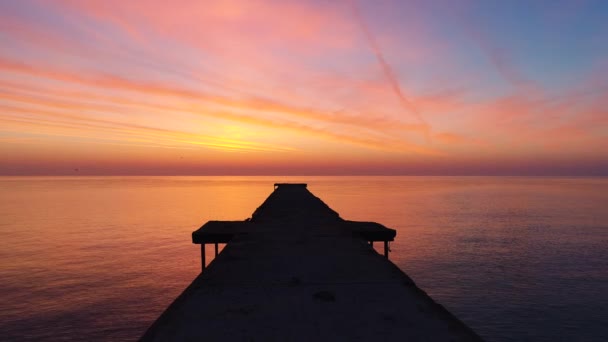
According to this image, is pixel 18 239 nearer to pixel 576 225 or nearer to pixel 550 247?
pixel 550 247

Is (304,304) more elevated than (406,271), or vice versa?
(304,304)

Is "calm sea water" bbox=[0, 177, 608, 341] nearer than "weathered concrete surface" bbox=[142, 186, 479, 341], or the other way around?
"weathered concrete surface" bbox=[142, 186, 479, 341]

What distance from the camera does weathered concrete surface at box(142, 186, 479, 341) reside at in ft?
11.6

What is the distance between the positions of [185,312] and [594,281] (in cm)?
2707

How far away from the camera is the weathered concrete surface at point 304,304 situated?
3.52 metres

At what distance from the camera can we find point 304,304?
4348 mm

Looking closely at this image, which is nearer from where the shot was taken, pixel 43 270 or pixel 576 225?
pixel 43 270

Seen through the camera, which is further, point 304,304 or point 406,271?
point 406,271

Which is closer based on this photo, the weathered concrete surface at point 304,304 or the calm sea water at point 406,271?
the weathered concrete surface at point 304,304

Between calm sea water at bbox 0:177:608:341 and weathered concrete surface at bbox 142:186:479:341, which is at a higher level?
weathered concrete surface at bbox 142:186:479:341

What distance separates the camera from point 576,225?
146ft

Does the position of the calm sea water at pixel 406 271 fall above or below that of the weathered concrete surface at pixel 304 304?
below

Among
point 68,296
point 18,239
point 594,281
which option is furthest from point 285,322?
point 18,239

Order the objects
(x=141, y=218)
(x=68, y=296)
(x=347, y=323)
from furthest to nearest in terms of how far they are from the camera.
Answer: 1. (x=141, y=218)
2. (x=68, y=296)
3. (x=347, y=323)
